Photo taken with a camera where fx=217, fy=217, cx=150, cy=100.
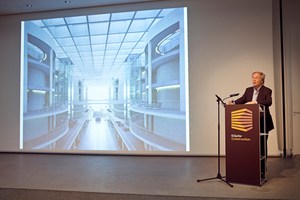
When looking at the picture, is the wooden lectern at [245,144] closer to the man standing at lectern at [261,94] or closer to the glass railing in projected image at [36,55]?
the man standing at lectern at [261,94]

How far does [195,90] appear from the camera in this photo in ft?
16.6

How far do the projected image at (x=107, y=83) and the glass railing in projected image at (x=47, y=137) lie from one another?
Result: 0.08 ft

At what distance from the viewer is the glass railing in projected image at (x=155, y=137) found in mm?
5082

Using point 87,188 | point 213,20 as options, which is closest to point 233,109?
point 87,188

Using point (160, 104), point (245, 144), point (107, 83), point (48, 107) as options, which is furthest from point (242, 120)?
point (48, 107)

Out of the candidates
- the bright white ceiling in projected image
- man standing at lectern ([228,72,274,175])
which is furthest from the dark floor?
the bright white ceiling in projected image

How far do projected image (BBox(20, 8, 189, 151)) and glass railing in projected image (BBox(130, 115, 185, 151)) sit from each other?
2 centimetres

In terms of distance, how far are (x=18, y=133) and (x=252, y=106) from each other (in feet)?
18.6

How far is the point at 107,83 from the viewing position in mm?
5801

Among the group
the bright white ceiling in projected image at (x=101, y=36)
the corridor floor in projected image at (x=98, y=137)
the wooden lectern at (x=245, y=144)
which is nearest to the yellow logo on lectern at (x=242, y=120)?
the wooden lectern at (x=245, y=144)

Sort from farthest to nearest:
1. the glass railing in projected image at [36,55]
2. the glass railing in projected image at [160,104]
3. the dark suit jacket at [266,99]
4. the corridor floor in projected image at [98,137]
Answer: the glass railing in projected image at [36,55]
the corridor floor in projected image at [98,137]
the glass railing in projected image at [160,104]
the dark suit jacket at [266,99]

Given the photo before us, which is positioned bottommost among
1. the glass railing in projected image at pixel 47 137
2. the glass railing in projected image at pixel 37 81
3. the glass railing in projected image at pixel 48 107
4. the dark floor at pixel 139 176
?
the dark floor at pixel 139 176

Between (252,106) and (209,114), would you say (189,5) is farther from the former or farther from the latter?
(252,106)

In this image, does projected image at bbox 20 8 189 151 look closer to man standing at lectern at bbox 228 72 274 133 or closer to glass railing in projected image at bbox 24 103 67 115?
glass railing in projected image at bbox 24 103 67 115
